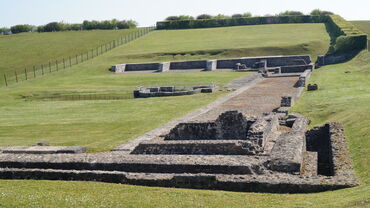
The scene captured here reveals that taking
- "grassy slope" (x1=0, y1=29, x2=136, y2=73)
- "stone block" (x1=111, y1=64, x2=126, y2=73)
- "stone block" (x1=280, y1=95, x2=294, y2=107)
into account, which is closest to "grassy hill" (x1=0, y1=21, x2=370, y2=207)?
"stone block" (x1=280, y1=95, x2=294, y2=107)

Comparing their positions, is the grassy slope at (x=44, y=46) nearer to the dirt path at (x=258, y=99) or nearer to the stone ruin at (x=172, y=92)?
the stone ruin at (x=172, y=92)

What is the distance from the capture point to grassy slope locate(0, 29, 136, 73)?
6544 centimetres

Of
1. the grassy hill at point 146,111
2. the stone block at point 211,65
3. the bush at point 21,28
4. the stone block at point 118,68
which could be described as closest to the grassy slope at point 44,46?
the grassy hill at point 146,111

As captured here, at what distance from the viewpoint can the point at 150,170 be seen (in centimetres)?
1425

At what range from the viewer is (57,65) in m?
60.3

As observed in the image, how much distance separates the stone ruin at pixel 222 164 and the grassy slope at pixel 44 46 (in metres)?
46.4

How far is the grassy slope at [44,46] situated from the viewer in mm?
65438

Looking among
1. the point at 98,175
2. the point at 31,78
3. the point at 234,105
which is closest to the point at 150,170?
the point at 98,175

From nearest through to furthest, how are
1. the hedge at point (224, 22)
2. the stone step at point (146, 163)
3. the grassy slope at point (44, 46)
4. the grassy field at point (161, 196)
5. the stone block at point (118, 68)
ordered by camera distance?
the grassy field at point (161, 196), the stone step at point (146, 163), the stone block at point (118, 68), the grassy slope at point (44, 46), the hedge at point (224, 22)

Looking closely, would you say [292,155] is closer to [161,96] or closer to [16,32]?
[161,96]

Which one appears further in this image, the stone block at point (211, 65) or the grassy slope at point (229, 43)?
the grassy slope at point (229, 43)

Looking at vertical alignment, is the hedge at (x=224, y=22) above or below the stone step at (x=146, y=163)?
above

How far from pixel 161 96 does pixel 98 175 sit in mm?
22757

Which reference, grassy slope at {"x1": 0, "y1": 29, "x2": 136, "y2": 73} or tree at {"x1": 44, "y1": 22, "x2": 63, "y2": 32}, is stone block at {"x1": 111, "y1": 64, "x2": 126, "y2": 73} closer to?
grassy slope at {"x1": 0, "y1": 29, "x2": 136, "y2": 73}
